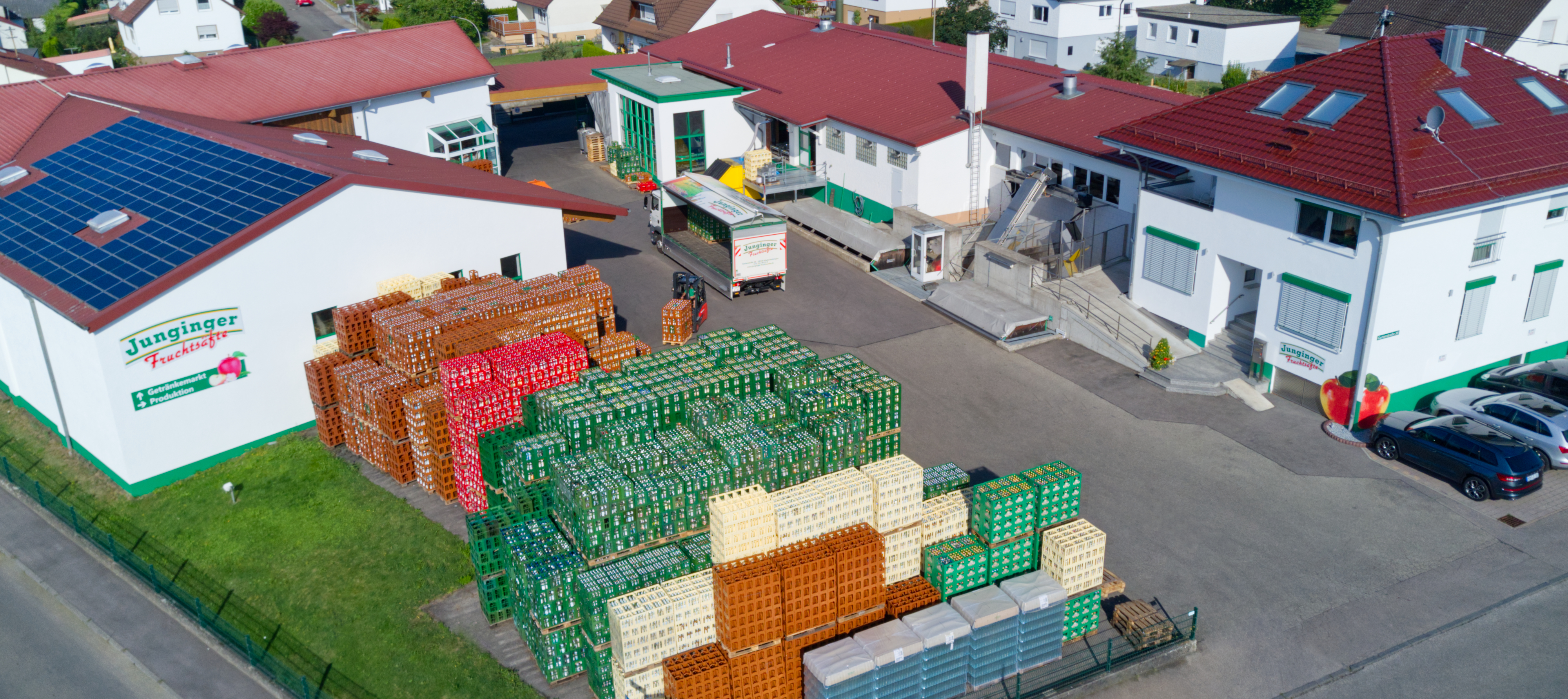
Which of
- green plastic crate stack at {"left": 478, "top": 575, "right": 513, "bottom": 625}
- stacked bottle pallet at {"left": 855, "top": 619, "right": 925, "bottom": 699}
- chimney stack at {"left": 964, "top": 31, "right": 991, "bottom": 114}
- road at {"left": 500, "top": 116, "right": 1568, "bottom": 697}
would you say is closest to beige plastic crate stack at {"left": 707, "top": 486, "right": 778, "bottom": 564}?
stacked bottle pallet at {"left": 855, "top": 619, "right": 925, "bottom": 699}

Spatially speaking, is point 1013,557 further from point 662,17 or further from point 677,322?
point 662,17

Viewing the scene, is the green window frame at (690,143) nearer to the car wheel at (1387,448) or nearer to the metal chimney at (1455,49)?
the metal chimney at (1455,49)

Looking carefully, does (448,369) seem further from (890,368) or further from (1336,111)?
(1336,111)

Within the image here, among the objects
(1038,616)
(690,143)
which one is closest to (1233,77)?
(690,143)

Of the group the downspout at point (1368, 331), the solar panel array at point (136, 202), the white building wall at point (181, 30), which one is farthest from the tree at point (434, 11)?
the downspout at point (1368, 331)

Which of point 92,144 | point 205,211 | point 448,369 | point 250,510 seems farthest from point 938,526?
point 92,144

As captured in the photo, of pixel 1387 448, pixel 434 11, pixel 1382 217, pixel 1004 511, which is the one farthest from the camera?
pixel 434 11

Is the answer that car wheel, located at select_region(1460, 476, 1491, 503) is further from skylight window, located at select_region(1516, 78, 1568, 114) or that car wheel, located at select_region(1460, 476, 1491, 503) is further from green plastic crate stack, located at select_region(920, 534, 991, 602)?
green plastic crate stack, located at select_region(920, 534, 991, 602)
